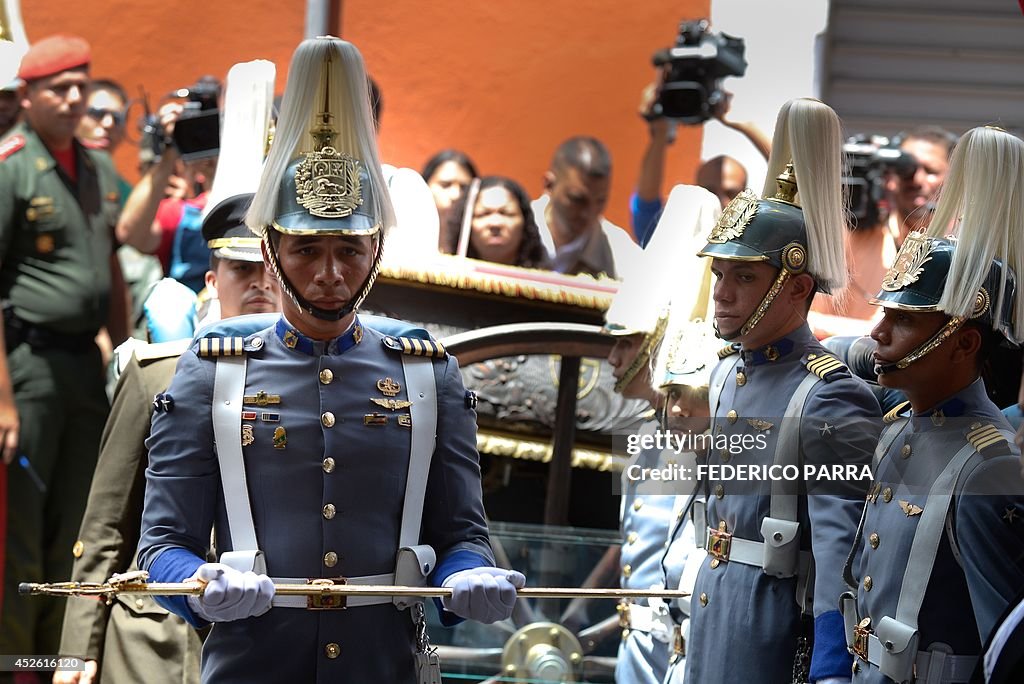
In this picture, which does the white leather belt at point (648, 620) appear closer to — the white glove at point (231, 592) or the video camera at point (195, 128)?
the white glove at point (231, 592)

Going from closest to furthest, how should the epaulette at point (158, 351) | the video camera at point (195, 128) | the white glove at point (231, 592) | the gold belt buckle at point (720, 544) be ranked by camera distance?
the white glove at point (231, 592) → the gold belt buckle at point (720, 544) → the epaulette at point (158, 351) → the video camera at point (195, 128)

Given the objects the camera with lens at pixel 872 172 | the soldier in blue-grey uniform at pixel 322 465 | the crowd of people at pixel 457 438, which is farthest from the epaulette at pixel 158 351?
the camera with lens at pixel 872 172

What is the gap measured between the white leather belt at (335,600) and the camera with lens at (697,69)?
4.03 m

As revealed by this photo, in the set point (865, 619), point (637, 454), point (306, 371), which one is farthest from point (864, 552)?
point (637, 454)

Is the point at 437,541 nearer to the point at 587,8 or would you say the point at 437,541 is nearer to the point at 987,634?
the point at 987,634

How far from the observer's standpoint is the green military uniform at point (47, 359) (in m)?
5.73

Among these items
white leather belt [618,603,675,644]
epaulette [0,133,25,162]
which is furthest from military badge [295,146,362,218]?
epaulette [0,133,25,162]

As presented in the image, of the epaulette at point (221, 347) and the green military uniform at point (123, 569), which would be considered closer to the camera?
the epaulette at point (221, 347)

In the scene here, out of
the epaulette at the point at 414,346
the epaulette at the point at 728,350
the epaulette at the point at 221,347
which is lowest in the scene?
the epaulette at the point at 221,347

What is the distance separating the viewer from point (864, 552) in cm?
365

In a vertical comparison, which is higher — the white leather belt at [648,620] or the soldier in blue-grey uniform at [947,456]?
the soldier in blue-grey uniform at [947,456]

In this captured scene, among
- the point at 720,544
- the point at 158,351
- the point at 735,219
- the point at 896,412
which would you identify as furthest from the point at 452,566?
the point at 158,351

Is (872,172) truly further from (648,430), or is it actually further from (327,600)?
(327,600)

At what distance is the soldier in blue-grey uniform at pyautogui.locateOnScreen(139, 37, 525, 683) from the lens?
322 centimetres
